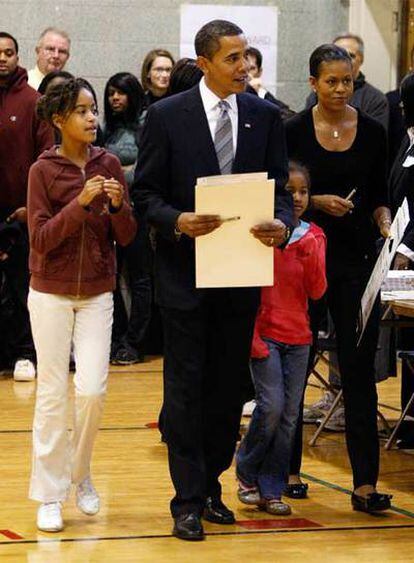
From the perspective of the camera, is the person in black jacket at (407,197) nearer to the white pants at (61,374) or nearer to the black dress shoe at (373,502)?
the black dress shoe at (373,502)

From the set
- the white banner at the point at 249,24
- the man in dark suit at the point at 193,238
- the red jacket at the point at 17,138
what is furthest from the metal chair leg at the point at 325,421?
the white banner at the point at 249,24

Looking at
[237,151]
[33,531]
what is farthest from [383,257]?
[33,531]

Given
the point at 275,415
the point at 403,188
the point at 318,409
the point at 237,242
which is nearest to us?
the point at 237,242

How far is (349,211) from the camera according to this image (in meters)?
6.54

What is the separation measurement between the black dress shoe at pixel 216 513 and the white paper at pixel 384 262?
93 centimetres

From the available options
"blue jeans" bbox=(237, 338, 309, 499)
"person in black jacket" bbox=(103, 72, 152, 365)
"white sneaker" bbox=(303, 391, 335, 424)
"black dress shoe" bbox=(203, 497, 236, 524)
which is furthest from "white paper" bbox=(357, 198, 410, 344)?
"person in black jacket" bbox=(103, 72, 152, 365)

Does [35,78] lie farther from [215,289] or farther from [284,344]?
[215,289]

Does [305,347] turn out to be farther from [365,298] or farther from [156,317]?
[156,317]

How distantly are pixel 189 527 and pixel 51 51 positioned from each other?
537cm

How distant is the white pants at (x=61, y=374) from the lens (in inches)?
232

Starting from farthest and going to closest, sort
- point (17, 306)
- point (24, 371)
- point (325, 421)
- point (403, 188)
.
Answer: point (17, 306) < point (24, 371) < point (325, 421) < point (403, 188)

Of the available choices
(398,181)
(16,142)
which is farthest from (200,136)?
(16,142)

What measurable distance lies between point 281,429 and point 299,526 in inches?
16.8

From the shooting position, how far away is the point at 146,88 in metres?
10.8
